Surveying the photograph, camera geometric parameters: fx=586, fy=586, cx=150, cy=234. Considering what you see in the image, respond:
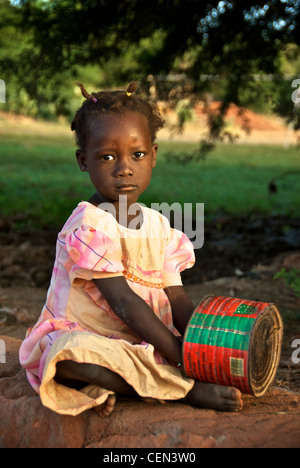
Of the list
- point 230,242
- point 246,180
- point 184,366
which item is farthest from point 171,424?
point 246,180

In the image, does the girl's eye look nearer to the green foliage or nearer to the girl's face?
the girl's face

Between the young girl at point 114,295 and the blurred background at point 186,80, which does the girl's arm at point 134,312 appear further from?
the blurred background at point 186,80

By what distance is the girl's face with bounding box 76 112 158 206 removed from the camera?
255 centimetres

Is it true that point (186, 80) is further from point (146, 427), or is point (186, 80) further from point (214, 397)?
point (146, 427)

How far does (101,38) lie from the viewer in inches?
213

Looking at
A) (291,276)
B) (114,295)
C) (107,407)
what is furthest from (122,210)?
(291,276)

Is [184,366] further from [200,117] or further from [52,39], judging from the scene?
[200,117]

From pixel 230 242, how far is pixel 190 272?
3.52 ft

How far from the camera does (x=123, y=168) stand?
256 centimetres

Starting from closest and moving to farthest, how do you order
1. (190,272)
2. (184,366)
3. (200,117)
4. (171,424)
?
(171,424)
(184,366)
(190,272)
(200,117)

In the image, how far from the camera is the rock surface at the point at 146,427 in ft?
7.40

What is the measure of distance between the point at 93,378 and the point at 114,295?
1.17ft

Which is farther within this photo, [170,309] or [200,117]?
[200,117]

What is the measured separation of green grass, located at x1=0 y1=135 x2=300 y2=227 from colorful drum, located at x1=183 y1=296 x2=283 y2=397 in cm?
409
